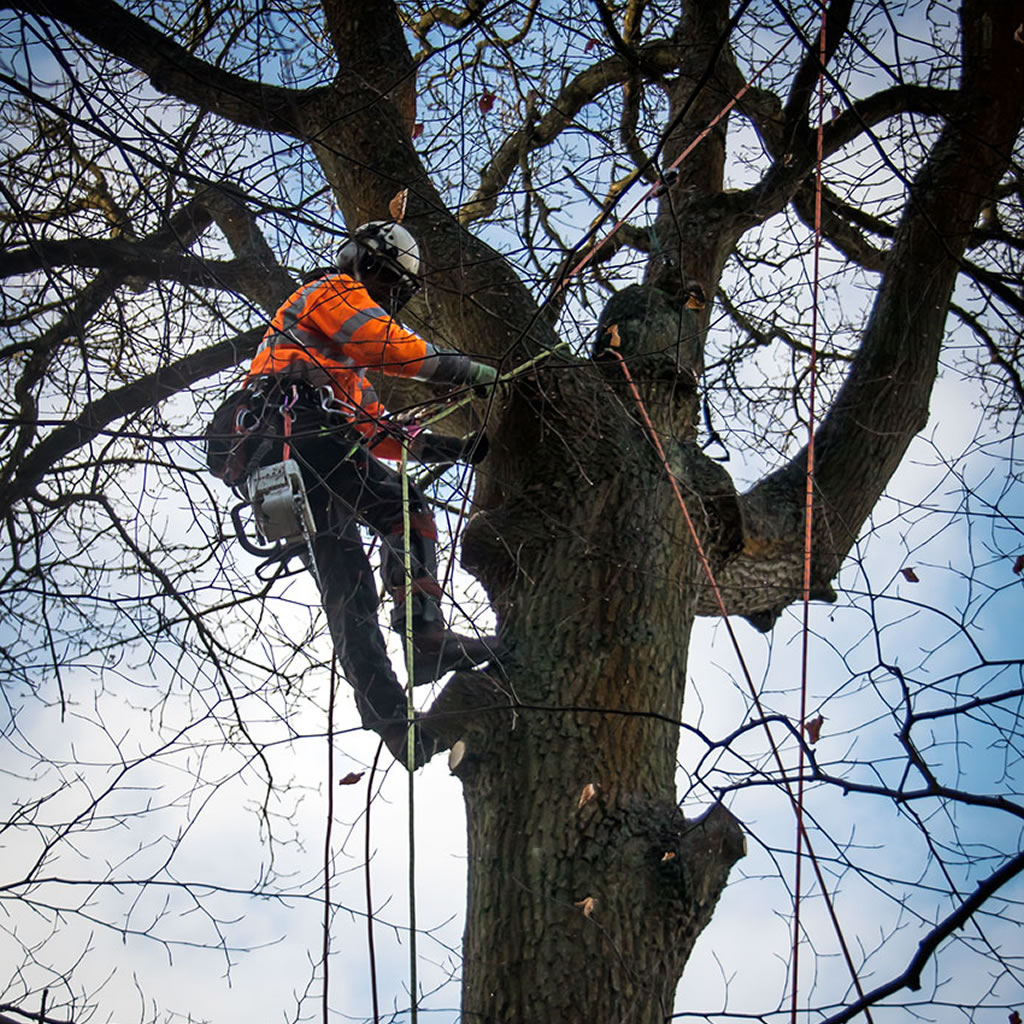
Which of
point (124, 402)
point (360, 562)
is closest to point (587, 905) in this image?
point (360, 562)

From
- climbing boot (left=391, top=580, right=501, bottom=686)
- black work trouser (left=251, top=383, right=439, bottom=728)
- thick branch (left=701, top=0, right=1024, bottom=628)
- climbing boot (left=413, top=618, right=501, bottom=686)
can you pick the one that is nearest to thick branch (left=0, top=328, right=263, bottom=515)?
black work trouser (left=251, top=383, right=439, bottom=728)

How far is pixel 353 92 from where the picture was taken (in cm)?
389

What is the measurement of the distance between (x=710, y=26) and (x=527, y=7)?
54.2 inches

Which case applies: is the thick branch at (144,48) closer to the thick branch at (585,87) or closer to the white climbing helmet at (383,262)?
the white climbing helmet at (383,262)

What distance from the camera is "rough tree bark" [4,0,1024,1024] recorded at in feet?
8.87

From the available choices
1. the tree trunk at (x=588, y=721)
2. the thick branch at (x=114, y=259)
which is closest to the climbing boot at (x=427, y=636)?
the tree trunk at (x=588, y=721)

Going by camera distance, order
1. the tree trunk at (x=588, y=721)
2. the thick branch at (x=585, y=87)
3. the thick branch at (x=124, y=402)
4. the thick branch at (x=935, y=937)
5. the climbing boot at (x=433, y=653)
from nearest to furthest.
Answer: the thick branch at (x=935, y=937) → the tree trunk at (x=588, y=721) → the thick branch at (x=124, y=402) → the climbing boot at (x=433, y=653) → the thick branch at (x=585, y=87)

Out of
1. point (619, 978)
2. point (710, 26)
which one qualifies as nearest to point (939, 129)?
point (710, 26)

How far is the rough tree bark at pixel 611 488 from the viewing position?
2705mm

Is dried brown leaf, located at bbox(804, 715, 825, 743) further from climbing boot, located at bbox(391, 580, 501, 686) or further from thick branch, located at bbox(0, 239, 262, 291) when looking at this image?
thick branch, located at bbox(0, 239, 262, 291)

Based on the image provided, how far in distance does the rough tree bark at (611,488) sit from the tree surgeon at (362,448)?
187 mm

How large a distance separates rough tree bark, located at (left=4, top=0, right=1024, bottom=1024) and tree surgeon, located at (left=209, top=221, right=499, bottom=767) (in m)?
0.19

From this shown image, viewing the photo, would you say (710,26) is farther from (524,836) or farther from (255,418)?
(524,836)

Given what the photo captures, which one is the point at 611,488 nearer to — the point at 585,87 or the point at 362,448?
the point at 362,448
